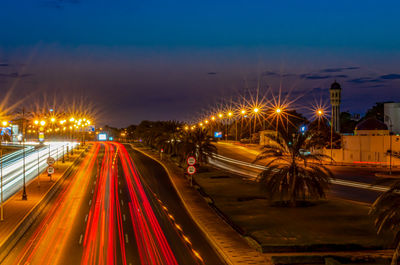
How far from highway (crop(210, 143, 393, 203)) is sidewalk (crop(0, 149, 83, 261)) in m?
15.2

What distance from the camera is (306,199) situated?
30.0m

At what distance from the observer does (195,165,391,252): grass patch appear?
711 inches

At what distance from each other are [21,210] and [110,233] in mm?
8924

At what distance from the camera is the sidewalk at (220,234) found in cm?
1705

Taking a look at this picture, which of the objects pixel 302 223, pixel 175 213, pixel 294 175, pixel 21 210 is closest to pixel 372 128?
pixel 294 175

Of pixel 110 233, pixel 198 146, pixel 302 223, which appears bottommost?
pixel 110 233

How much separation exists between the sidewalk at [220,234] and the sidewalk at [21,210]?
30.2ft

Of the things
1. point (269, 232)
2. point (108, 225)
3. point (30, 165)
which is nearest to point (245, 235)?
point (269, 232)

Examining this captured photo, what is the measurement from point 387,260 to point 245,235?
6238 millimetres

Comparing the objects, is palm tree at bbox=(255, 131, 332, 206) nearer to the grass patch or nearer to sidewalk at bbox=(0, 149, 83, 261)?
the grass patch

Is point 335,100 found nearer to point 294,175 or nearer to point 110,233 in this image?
point 294,175

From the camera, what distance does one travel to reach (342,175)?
46.5 metres

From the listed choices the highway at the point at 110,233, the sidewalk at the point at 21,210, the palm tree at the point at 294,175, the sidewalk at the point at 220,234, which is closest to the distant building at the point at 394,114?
the sidewalk at the point at 220,234

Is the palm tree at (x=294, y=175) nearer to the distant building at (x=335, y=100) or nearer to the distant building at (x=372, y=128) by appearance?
the distant building at (x=372, y=128)
